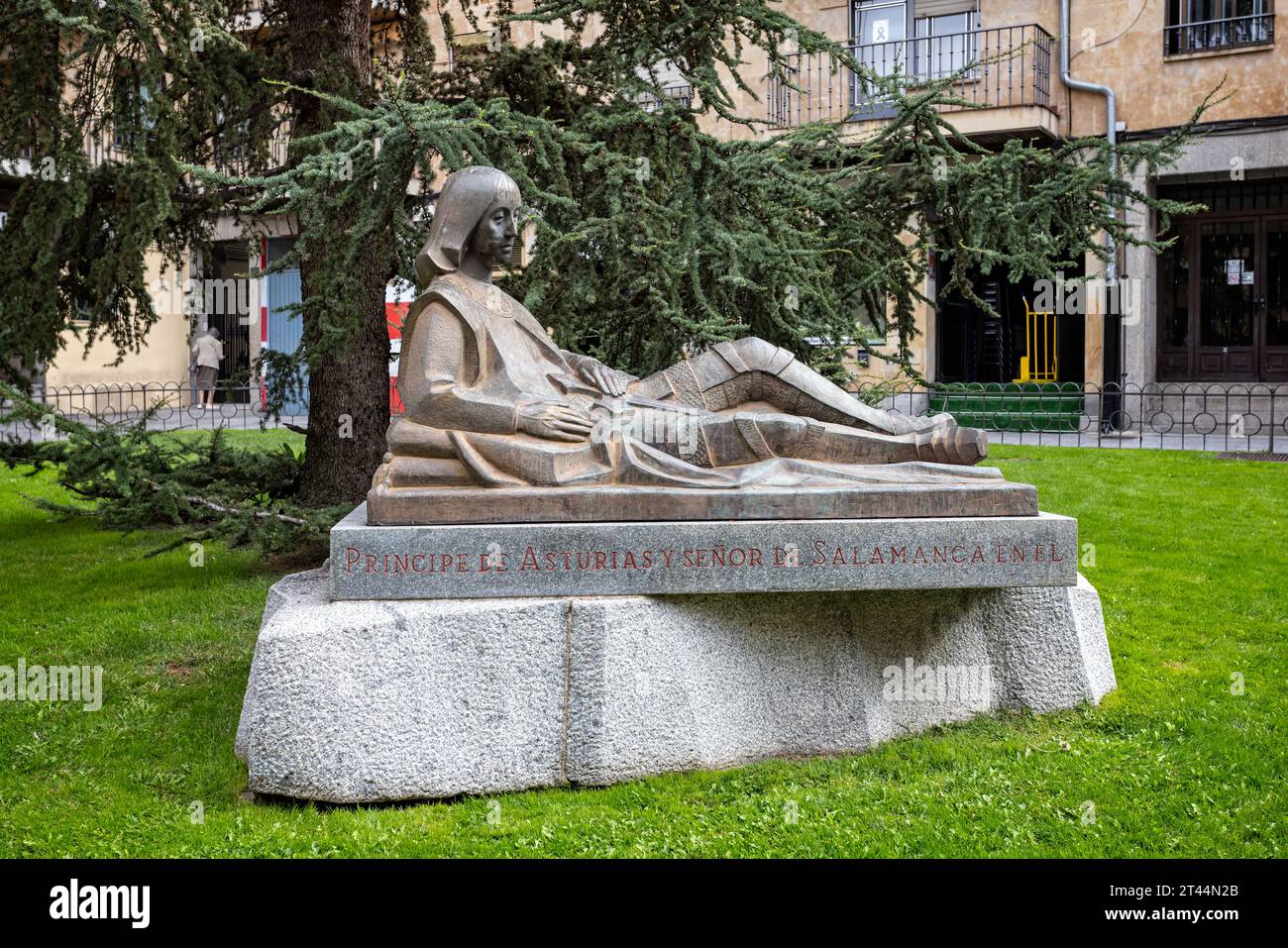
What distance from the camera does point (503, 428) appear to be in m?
4.91

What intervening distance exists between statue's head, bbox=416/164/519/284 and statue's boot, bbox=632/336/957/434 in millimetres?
925

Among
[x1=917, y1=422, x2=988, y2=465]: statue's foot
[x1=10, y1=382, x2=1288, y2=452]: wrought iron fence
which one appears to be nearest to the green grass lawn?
[x1=917, y1=422, x2=988, y2=465]: statue's foot

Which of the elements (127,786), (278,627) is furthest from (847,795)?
(127,786)

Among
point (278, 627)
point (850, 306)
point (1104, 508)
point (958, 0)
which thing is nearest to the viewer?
point (278, 627)

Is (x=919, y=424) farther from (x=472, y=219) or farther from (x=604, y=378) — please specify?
(x=472, y=219)

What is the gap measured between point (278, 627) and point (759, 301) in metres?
3.78

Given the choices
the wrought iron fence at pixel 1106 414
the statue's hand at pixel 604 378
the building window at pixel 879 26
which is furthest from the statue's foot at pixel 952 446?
the building window at pixel 879 26

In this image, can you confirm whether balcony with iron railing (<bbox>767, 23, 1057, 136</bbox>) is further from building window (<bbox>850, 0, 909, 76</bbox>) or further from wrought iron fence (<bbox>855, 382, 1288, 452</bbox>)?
wrought iron fence (<bbox>855, 382, 1288, 452</bbox>)

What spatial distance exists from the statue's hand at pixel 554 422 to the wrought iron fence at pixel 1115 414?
10.2 metres

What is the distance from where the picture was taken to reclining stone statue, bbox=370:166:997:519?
485 cm

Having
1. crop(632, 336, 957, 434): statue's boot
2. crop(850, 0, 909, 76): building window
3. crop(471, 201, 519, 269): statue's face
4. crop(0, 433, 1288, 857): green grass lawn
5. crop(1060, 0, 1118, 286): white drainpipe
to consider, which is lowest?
crop(0, 433, 1288, 857): green grass lawn

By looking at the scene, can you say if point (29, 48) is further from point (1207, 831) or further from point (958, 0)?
point (958, 0)

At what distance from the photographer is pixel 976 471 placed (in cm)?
505

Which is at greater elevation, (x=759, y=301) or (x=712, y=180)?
(x=712, y=180)
